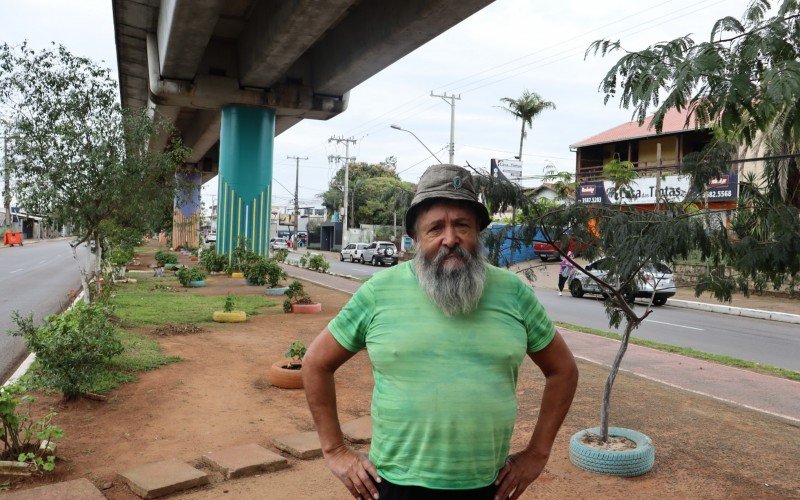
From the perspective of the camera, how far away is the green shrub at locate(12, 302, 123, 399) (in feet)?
19.9

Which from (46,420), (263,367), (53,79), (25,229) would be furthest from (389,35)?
(25,229)

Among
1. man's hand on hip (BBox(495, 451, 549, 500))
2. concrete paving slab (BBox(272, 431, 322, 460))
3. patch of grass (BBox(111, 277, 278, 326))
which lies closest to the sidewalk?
concrete paving slab (BBox(272, 431, 322, 460))

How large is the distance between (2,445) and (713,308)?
18.6 meters

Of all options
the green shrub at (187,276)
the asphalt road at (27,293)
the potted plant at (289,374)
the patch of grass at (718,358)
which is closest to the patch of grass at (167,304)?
the green shrub at (187,276)

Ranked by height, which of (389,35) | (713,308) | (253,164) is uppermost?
(389,35)

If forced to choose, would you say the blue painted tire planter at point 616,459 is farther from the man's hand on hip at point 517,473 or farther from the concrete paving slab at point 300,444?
the man's hand on hip at point 517,473

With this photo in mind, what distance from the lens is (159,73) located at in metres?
17.7

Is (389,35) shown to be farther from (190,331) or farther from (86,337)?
(86,337)

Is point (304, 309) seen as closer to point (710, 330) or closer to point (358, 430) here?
point (358, 430)

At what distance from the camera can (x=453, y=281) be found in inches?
86.1

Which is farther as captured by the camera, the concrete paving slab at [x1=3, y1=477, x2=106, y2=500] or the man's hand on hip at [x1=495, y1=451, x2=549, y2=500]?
the concrete paving slab at [x1=3, y1=477, x2=106, y2=500]

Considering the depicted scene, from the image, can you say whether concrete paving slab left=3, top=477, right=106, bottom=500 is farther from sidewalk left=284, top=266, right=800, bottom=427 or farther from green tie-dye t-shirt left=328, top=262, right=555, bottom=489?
sidewalk left=284, top=266, right=800, bottom=427

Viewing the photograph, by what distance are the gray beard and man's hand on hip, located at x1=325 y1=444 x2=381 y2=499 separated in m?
0.61

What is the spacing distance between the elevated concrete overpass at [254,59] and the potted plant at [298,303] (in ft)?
14.2
